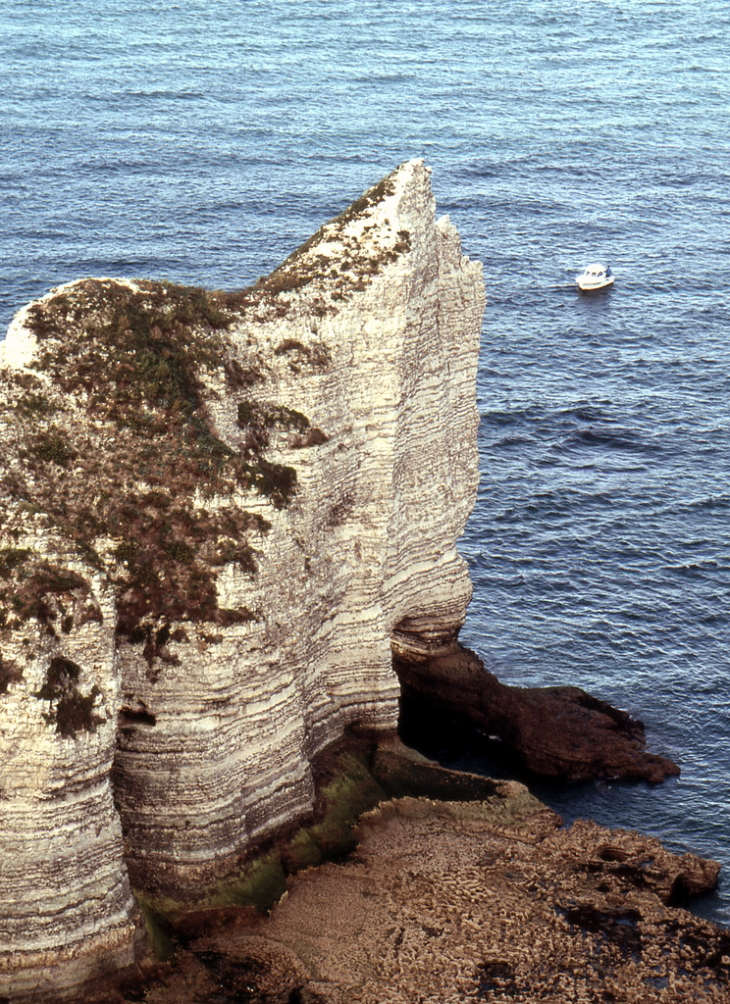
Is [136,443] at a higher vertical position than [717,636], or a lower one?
higher

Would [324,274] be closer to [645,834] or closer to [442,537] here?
[442,537]

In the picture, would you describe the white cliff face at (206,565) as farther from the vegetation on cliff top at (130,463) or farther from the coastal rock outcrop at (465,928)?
the coastal rock outcrop at (465,928)

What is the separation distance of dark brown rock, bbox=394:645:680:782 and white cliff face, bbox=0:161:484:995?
7314 mm

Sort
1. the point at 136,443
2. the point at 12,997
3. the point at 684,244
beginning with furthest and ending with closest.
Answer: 1. the point at 684,244
2. the point at 136,443
3. the point at 12,997

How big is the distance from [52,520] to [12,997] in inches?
585

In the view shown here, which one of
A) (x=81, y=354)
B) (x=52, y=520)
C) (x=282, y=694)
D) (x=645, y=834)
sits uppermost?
(x=81, y=354)

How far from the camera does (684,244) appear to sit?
414 feet

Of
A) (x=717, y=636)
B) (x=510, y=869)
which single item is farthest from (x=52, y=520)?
(x=717, y=636)

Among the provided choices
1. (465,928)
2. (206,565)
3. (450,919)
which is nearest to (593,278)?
(450,919)

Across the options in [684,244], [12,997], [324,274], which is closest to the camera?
[12,997]

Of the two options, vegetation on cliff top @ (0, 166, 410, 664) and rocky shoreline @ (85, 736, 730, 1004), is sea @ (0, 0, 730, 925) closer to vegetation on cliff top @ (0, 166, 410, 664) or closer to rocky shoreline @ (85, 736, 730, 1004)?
rocky shoreline @ (85, 736, 730, 1004)

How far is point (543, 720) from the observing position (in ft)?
209

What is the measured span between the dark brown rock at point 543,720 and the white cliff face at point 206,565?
7.31 m

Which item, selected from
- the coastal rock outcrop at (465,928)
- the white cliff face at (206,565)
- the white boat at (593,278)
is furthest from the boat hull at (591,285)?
the coastal rock outcrop at (465,928)
